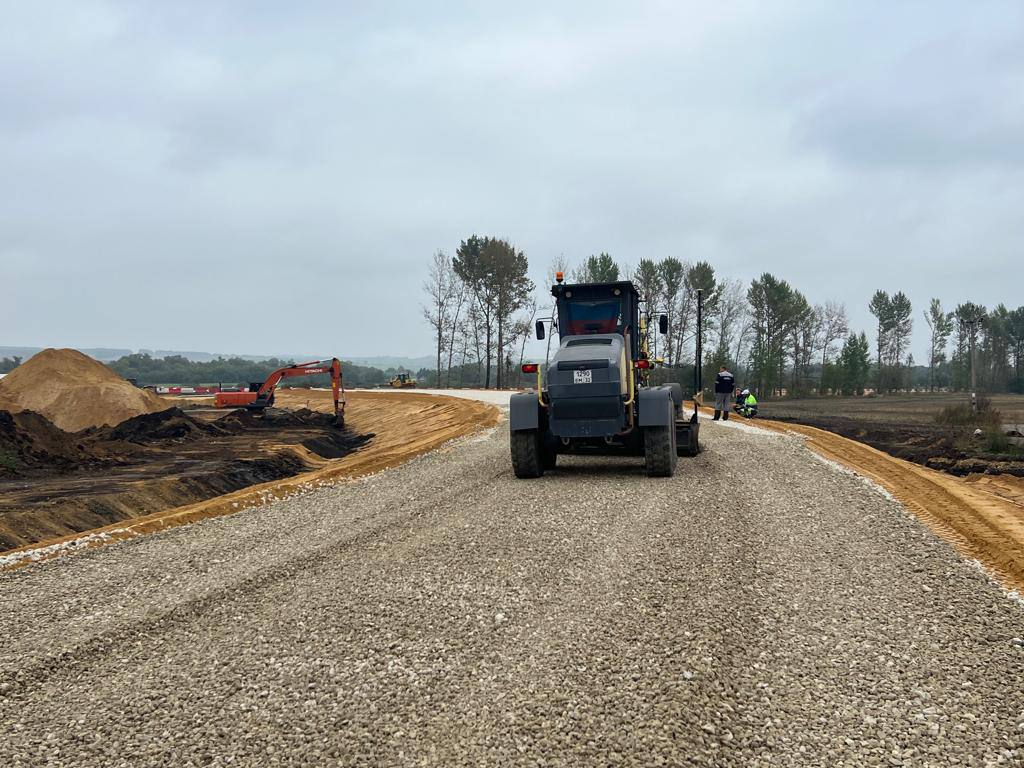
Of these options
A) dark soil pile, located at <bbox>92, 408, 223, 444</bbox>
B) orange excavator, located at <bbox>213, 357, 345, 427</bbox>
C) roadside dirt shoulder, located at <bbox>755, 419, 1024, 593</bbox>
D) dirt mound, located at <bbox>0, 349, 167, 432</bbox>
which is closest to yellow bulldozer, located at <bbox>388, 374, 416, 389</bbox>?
orange excavator, located at <bbox>213, 357, 345, 427</bbox>

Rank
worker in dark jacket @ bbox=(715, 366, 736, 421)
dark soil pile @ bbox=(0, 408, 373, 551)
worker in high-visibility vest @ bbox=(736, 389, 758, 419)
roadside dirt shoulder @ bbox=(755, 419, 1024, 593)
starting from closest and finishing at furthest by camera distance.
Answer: roadside dirt shoulder @ bbox=(755, 419, 1024, 593)
dark soil pile @ bbox=(0, 408, 373, 551)
worker in dark jacket @ bbox=(715, 366, 736, 421)
worker in high-visibility vest @ bbox=(736, 389, 758, 419)

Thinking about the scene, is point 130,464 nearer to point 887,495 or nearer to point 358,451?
point 358,451

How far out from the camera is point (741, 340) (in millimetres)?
69188

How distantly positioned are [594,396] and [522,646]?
6107mm

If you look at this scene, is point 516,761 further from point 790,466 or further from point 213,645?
point 790,466

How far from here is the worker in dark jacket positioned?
21.3 m

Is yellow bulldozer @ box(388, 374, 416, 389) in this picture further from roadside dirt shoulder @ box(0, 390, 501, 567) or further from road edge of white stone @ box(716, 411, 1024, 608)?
road edge of white stone @ box(716, 411, 1024, 608)

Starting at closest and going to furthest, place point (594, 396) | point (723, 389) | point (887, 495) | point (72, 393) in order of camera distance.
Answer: point (887, 495) < point (594, 396) < point (723, 389) < point (72, 393)

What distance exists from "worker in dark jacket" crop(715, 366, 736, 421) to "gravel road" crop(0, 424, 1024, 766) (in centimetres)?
1271

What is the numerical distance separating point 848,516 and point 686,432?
14.7 ft

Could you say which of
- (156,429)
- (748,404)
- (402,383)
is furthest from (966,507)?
(402,383)

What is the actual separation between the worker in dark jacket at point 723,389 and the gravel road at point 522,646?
12713 millimetres

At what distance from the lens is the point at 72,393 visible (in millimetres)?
26062

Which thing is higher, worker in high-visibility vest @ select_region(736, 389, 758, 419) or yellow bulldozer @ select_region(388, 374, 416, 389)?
yellow bulldozer @ select_region(388, 374, 416, 389)
